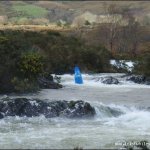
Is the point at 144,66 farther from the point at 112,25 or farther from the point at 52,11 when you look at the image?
the point at 52,11

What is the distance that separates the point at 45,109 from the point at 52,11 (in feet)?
412

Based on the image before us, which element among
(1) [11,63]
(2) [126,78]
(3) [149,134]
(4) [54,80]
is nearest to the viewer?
(3) [149,134]

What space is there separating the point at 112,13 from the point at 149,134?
210 feet

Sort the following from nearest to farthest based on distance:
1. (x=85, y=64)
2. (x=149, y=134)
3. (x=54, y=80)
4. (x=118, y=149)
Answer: (x=118, y=149) → (x=149, y=134) → (x=54, y=80) → (x=85, y=64)

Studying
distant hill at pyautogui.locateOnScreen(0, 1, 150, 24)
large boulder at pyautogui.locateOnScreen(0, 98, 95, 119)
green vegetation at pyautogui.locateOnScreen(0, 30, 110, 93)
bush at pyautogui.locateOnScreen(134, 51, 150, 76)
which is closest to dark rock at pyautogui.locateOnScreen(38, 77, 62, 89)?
green vegetation at pyautogui.locateOnScreen(0, 30, 110, 93)

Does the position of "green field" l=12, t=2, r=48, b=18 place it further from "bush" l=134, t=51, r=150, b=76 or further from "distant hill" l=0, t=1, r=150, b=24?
"bush" l=134, t=51, r=150, b=76

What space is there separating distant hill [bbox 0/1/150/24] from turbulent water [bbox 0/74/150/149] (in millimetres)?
66700

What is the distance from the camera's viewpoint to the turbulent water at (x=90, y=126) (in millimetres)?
19641

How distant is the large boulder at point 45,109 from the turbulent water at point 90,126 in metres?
0.47

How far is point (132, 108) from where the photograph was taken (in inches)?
1049

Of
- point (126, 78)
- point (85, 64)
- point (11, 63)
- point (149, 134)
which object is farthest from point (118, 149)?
point (85, 64)

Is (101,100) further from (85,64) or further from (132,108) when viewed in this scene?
(85,64)

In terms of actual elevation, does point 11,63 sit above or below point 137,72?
above

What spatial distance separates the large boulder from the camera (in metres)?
25.0
